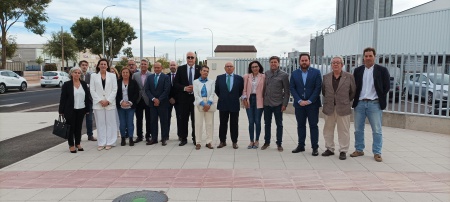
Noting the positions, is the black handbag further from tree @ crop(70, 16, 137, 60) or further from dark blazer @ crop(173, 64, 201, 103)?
tree @ crop(70, 16, 137, 60)

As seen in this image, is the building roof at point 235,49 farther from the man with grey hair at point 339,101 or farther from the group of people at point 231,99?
the man with grey hair at point 339,101

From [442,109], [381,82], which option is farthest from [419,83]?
[381,82]

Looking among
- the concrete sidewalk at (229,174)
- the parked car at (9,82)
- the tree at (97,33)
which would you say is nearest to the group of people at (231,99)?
the concrete sidewalk at (229,174)

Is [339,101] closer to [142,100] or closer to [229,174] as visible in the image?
[229,174]

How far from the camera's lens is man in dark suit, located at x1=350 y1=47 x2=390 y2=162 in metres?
5.81

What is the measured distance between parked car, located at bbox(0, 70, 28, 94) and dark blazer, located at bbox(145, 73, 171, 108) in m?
20.6

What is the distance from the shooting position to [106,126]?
698 centimetres

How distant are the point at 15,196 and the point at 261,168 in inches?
139

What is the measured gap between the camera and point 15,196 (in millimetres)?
4391

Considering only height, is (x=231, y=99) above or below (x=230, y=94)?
below

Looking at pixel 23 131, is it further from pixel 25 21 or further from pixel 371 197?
pixel 25 21

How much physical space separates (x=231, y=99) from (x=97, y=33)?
140ft

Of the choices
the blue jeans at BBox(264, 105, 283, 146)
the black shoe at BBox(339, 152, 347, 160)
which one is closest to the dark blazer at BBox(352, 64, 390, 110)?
the black shoe at BBox(339, 152, 347, 160)

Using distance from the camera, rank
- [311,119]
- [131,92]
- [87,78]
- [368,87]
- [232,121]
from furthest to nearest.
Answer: [87,78]
[131,92]
[232,121]
[311,119]
[368,87]
